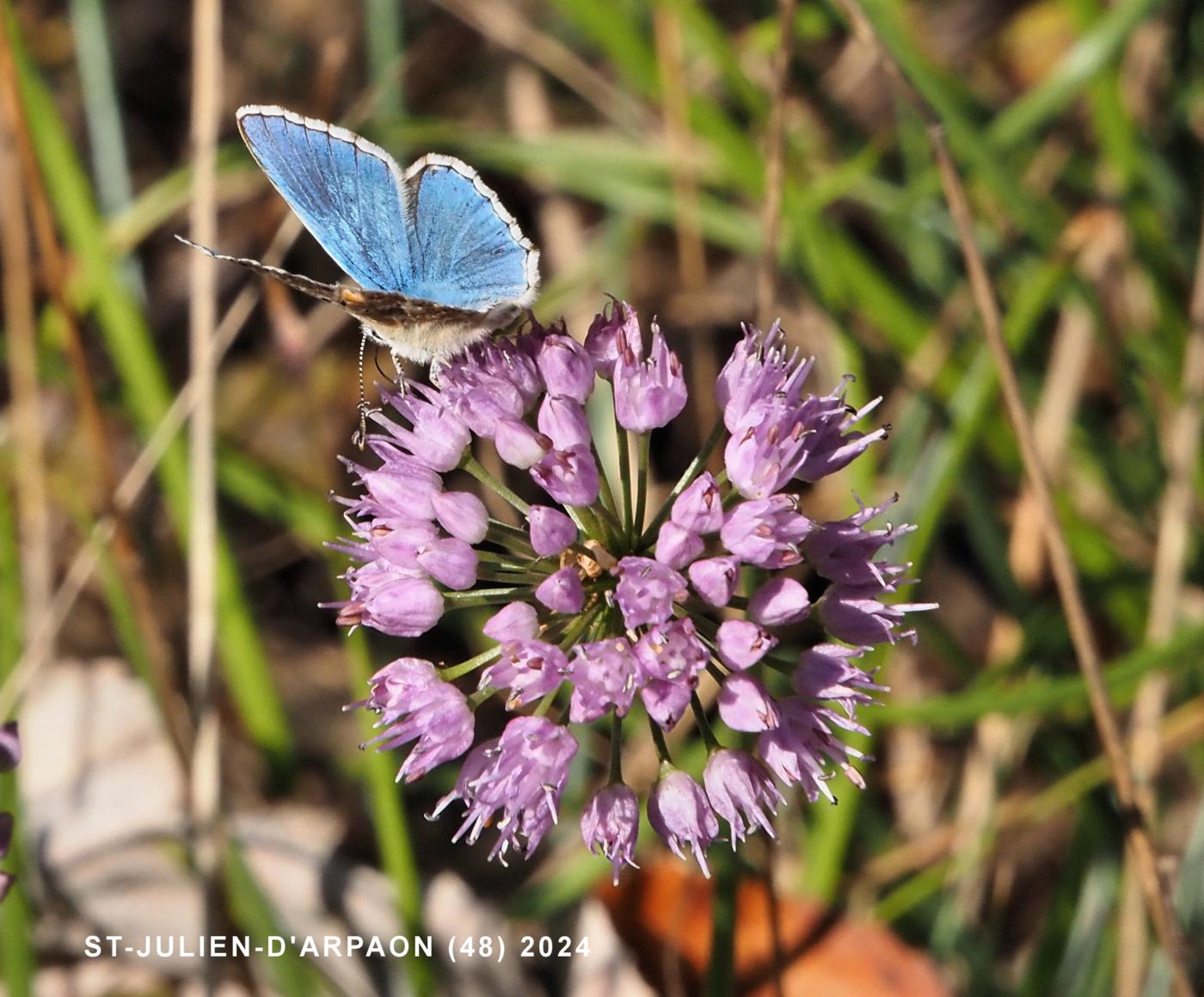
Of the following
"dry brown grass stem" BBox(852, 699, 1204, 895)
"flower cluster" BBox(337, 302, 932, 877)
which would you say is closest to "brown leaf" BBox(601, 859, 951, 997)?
"dry brown grass stem" BBox(852, 699, 1204, 895)

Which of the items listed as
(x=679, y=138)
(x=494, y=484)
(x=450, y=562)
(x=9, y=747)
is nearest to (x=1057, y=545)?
(x=494, y=484)

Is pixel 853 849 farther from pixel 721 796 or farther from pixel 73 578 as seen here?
pixel 73 578

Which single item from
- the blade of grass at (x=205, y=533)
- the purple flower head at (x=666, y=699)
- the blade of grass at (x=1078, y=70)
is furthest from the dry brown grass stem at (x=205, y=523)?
the blade of grass at (x=1078, y=70)

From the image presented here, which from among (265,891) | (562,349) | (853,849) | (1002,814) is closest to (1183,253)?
(1002,814)

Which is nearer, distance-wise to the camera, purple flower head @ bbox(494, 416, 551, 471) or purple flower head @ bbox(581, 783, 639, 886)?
purple flower head @ bbox(581, 783, 639, 886)

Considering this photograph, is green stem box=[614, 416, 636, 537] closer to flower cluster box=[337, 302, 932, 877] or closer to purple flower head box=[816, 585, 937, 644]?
flower cluster box=[337, 302, 932, 877]
